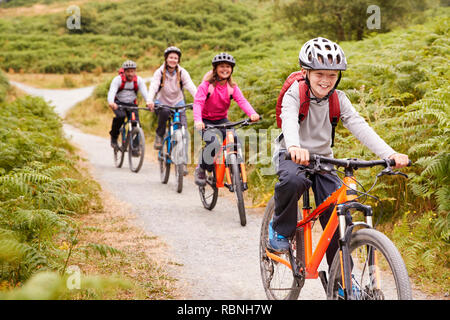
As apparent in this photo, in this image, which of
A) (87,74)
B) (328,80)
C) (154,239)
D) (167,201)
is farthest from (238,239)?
(87,74)

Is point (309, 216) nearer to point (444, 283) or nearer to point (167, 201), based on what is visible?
point (444, 283)

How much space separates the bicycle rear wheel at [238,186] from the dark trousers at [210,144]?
561 mm

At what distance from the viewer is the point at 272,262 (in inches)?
162

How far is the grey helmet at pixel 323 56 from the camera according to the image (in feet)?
11.0

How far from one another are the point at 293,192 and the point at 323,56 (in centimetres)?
105

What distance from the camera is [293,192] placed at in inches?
135

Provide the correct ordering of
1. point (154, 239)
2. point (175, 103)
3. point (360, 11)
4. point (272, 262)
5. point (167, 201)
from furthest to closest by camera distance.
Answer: point (360, 11)
point (175, 103)
point (167, 201)
point (154, 239)
point (272, 262)

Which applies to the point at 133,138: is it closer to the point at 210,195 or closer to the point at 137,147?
Answer: the point at 137,147

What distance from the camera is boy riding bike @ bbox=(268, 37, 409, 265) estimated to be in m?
3.37

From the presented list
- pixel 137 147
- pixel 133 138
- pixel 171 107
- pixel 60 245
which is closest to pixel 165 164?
pixel 171 107

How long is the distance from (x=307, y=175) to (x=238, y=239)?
2.64 metres

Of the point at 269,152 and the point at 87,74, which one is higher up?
the point at 87,74

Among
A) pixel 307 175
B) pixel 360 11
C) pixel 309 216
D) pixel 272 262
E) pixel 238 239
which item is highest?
pixel 360 11

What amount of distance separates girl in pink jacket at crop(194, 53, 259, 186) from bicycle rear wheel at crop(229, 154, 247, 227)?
2.01 ft
